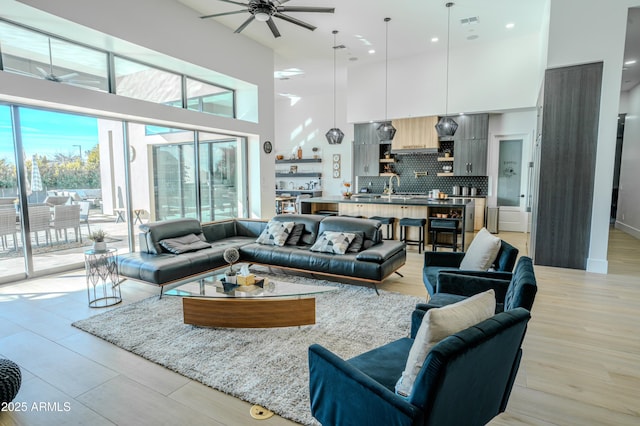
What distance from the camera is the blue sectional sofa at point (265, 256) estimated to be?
13.3 ft

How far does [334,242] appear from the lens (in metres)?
4.53

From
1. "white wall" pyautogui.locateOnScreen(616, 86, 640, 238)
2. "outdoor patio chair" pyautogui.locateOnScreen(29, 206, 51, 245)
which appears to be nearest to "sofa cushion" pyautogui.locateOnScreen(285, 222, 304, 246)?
"outdoor patio chair" pyautogui.locateOnScreen(29, 206, 51, 245)

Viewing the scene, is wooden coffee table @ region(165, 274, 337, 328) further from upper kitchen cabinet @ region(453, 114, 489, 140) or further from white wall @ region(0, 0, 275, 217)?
upper kitchen cabinet @ region(453, 114, 489, 140)

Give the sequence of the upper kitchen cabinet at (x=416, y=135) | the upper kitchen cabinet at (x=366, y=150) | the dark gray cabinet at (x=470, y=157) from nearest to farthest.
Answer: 1. the dark gray cabinet at (x=470, y=157)
2. the upper kitchen cabinet at (x=416, y=135)
3. the upper kitchen cabinet at (x=366, y=150)

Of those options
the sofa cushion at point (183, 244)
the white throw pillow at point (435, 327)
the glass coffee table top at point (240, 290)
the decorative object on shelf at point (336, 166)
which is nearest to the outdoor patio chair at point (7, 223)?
the sofa cushion at point (183, 244)

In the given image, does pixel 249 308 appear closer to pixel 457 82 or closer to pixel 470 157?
pixel 470 157

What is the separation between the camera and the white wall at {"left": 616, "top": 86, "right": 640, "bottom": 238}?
7855 millimetres

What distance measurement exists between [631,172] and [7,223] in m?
12.1

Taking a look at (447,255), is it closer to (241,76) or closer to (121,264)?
(121,264)

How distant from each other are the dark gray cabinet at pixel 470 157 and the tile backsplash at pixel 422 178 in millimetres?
329

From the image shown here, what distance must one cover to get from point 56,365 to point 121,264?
1735mm

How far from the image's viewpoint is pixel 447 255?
375 centimetres

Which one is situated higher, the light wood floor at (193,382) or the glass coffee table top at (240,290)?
the glass coffee table top at (240,290)

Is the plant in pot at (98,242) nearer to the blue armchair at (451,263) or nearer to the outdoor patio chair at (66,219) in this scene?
the outdoor patio chair at (66,219)
